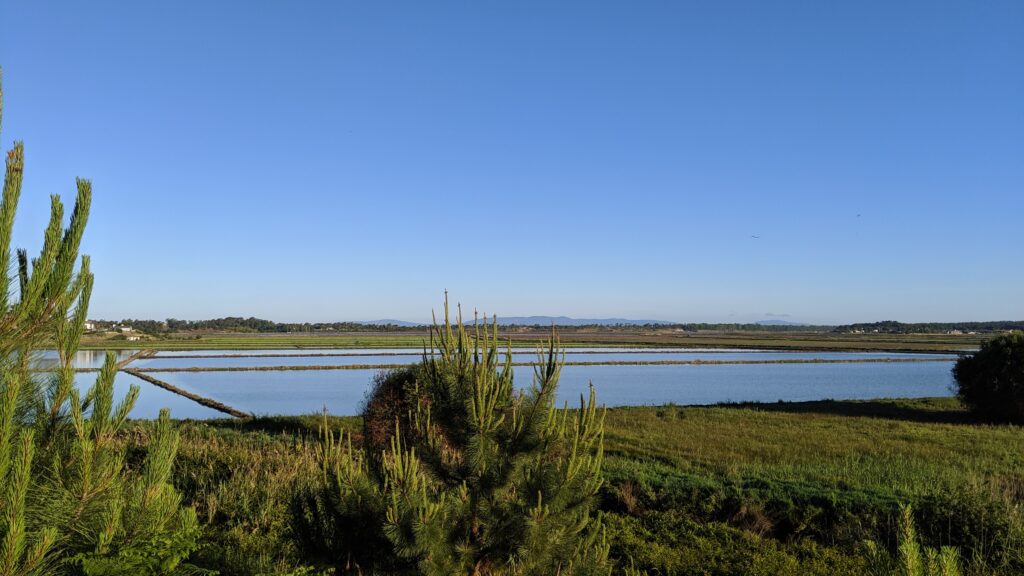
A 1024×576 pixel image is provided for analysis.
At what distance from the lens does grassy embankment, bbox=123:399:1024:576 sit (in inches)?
304

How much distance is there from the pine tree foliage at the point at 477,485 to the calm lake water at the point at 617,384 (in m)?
19.4

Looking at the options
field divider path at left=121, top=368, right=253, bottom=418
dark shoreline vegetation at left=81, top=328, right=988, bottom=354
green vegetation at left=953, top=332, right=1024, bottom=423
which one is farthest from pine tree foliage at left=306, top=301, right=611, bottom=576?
dark shoreline vegetation at left=81, top=328, right=988, bottom=354

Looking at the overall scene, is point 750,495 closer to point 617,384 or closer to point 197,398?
point 197,398

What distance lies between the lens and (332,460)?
5.24 m

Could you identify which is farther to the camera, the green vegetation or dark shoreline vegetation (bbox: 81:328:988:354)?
dark shoreline vegetation (bbox: 81:328:988:354)

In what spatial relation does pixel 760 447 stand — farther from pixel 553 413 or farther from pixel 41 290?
pixel 41 290

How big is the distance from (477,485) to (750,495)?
7067mm

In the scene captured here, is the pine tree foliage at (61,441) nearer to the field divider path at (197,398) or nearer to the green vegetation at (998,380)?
the field divider path at (197,398)

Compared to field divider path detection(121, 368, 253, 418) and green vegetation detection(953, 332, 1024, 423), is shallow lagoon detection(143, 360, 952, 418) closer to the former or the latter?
field divider path detection(121, 368, 253, 418)

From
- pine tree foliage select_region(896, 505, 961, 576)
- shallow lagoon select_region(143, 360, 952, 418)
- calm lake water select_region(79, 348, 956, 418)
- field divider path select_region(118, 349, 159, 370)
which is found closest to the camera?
pine tree foliage select_region(896, 505, 961, 576)

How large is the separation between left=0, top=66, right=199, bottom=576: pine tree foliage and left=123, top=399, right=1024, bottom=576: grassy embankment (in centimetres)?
154

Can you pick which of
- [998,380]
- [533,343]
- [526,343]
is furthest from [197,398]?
[533,343]

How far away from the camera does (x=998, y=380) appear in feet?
69.6

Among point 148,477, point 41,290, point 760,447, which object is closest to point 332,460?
point 148,477
